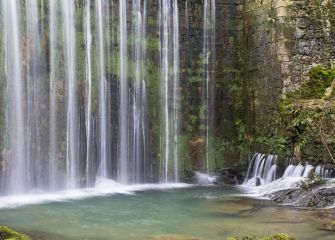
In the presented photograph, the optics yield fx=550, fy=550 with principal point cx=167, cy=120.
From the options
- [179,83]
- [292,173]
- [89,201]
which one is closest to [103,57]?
[179,83]

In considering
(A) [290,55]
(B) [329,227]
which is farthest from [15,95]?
(B) [329,227]

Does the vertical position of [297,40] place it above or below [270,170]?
above

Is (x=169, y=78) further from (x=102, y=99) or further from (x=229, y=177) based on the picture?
(x=229, y=177)

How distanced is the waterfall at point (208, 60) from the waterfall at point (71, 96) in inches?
131

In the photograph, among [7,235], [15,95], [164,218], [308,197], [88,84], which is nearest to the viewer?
[7,235]

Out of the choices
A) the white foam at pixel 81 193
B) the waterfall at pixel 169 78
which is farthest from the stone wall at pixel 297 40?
the white foam at pixel 81 193

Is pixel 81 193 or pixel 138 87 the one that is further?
pixel 138 87

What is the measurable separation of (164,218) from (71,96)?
178 inches

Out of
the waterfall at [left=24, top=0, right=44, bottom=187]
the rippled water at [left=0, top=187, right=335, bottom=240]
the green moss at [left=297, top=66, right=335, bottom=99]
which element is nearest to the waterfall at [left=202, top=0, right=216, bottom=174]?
the green moss at [left=297, top=66, right=335, bottom=99]

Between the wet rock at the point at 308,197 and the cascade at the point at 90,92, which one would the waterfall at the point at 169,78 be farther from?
the wet rock at the point at 308,197

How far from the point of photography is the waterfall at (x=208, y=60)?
13.9 m

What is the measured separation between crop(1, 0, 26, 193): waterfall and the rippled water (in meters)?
1.68

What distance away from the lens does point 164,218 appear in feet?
30.1

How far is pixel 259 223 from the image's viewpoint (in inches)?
332
